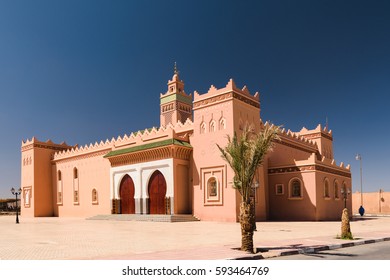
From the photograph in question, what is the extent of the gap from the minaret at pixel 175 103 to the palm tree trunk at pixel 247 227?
3550 cm

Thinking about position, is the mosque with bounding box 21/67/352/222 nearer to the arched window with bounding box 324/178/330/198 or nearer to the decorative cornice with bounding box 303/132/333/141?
the arched window with bounding box 324/178/330/198

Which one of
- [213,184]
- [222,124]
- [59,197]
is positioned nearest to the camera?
[222,124]

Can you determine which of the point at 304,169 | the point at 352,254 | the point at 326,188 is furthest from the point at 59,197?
the point at 352,254

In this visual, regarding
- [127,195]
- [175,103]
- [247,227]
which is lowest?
[127,195]

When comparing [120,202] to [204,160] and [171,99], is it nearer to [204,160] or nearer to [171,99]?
[204,160]

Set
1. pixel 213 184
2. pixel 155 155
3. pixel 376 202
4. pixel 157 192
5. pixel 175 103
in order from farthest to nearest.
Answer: pixel 376 202 < pixel 175 103 < pixel 157 192 < pixel 155 155 < pixel 213 184

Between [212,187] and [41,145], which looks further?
[41,145]

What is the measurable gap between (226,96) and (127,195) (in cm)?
1220

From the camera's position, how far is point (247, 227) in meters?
10.4

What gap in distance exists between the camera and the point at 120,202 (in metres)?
32.1

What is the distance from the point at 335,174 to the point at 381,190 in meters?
20.2

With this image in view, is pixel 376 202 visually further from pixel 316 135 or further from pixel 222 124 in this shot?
pixel 222 124

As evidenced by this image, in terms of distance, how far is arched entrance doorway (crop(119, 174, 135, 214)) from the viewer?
31.1 meters
